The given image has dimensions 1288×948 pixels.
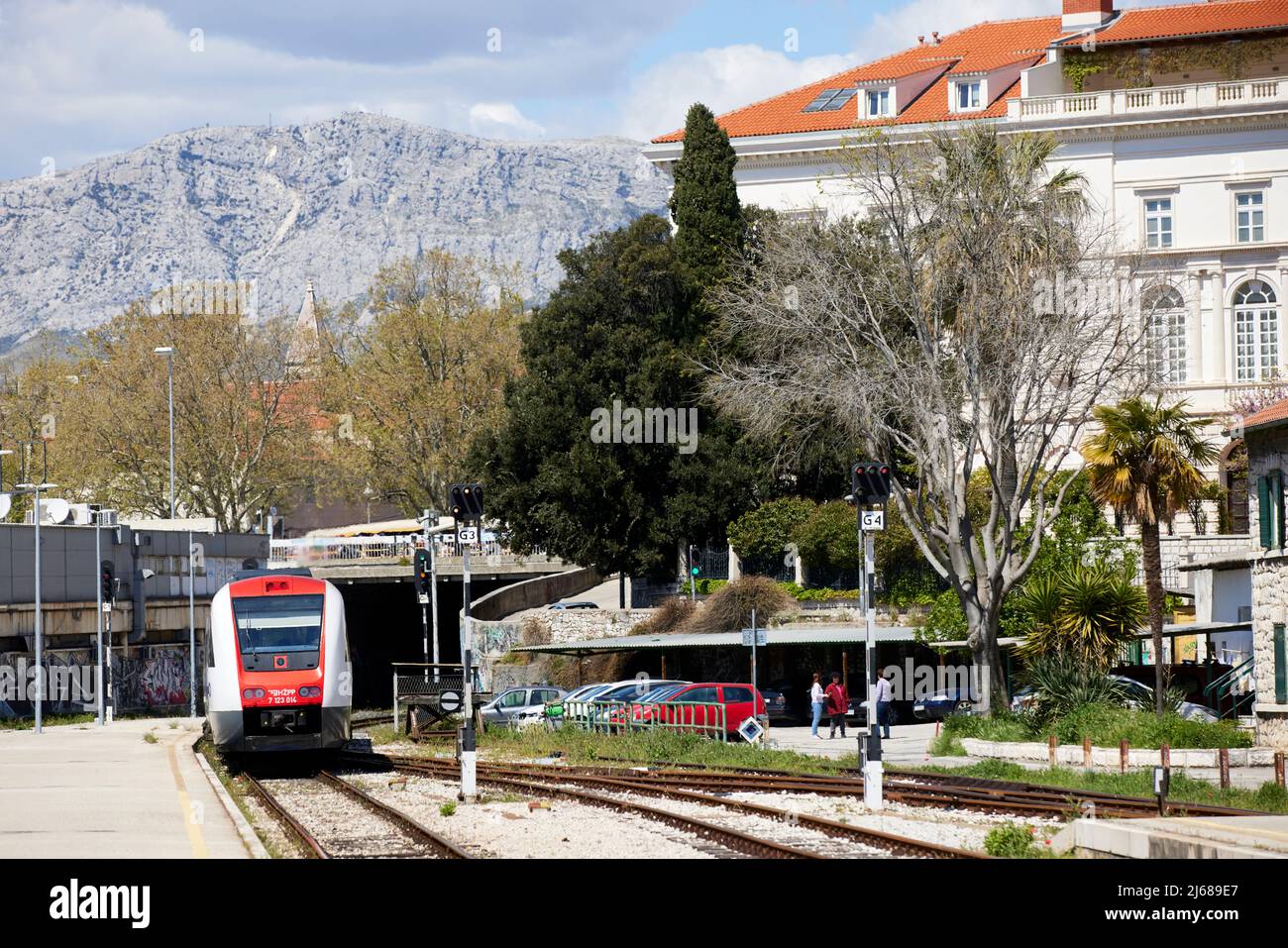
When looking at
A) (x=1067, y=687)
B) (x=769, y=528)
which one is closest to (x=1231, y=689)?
(x=1067, y=687)

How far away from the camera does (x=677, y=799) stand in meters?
23.1

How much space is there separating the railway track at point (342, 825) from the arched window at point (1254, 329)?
48.0m

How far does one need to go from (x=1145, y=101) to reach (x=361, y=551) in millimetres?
38428

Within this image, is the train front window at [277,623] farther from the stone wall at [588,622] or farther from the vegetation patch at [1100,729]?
the stone wall at [588,622]

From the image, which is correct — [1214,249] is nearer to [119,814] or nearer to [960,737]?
[960,737]

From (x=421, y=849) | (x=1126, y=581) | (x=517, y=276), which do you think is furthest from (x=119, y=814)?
(x=517, y=276)

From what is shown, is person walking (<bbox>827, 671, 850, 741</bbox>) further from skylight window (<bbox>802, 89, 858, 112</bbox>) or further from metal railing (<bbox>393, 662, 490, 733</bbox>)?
skylight window (<bbox>802, 89, 858, 112</bbox>)

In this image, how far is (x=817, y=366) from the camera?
34969 millimetres

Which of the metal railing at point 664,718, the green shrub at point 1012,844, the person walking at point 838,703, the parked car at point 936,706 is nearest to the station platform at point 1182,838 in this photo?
the green shrub at point 1012,844

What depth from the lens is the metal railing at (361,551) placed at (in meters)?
73.0

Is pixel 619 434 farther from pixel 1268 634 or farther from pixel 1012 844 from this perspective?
pixel 1012 844

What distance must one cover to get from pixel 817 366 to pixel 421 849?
19.6 meters

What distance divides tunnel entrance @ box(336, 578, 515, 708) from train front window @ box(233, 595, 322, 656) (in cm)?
4421

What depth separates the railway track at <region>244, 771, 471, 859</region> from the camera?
1723 cm
